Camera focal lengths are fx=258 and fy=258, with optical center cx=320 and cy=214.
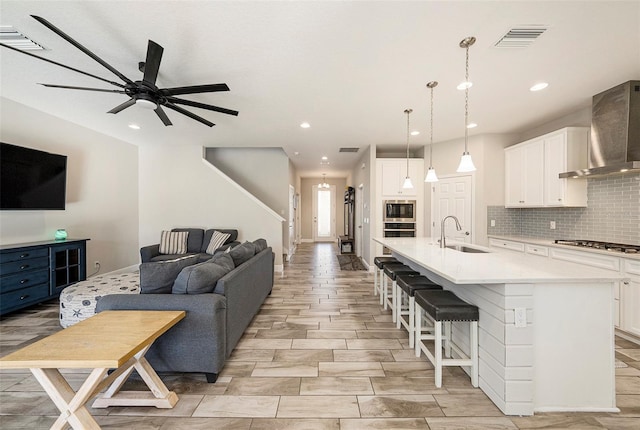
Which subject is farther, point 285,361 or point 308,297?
point 308,297

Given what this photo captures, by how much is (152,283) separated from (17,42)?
8.17 ft

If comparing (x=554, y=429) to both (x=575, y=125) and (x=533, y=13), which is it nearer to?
(x=533, y=13)

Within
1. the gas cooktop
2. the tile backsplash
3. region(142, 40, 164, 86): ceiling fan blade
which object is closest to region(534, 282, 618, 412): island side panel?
the gas cooktop

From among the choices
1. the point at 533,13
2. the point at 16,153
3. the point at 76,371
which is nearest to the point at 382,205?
the point at 533,13

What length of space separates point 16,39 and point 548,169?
634 cm

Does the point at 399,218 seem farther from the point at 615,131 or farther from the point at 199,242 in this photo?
the point at 199,242

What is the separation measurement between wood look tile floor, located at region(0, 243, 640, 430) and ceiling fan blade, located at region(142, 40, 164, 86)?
258 centimetres

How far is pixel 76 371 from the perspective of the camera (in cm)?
221

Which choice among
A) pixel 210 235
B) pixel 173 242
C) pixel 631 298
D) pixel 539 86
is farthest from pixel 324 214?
pixel 631 298

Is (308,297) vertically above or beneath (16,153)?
beneath

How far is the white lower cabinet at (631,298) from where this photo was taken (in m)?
2.54

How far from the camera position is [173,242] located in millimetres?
5289

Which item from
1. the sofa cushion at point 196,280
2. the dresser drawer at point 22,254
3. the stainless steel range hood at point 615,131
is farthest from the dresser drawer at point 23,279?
the stainless steel range hood at point 615,131

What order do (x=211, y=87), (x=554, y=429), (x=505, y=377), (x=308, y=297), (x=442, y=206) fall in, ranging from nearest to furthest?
(x=554, y=429) < (x=505, y=377) < (x=211, y=87) < (x=308, y=297) < (x=442, y=206)
